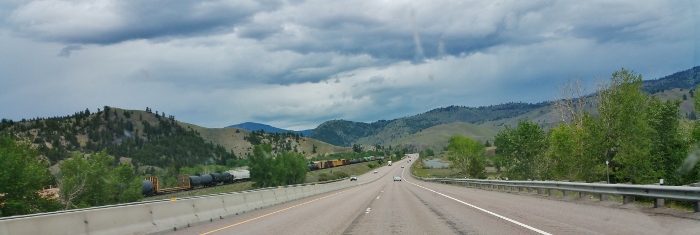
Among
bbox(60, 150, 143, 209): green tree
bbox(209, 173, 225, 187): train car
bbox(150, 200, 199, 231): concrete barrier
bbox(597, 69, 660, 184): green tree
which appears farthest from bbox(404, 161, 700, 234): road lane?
bbox(209, 173, 225, 187): train car

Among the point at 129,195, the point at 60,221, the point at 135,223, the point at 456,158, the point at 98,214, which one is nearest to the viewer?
the point at 60,221

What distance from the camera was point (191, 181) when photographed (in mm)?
92188

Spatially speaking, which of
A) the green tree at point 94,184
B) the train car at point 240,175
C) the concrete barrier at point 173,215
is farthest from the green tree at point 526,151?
the concrete barrier at point 173,215

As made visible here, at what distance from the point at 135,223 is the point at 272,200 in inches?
637

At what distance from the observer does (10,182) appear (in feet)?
222

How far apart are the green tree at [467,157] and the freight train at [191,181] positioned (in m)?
47.7

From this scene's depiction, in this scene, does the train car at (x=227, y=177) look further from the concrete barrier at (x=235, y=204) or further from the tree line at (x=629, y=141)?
the concrete barrier at (x=235, y=204)

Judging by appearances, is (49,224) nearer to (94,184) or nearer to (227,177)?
(94,184)

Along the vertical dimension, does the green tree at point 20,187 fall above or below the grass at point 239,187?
above

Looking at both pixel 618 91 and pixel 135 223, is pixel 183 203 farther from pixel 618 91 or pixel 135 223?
pixel 618 91

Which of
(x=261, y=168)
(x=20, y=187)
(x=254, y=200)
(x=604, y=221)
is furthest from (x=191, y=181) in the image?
(x=604, y=221)

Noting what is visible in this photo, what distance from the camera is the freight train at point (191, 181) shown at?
8550cm

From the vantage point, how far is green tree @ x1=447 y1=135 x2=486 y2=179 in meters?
123

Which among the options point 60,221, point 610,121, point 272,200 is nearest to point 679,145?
point 610,121
